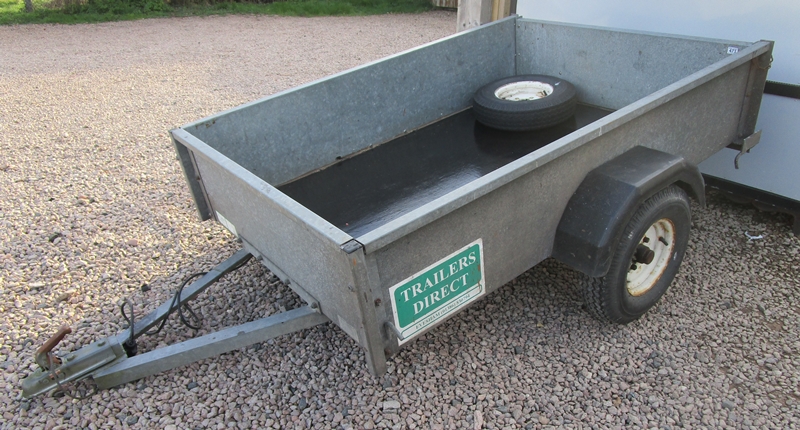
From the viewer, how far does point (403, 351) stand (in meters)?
2.77

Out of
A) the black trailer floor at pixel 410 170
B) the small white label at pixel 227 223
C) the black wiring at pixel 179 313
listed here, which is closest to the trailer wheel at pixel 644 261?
the black trailer floor at pixel 410 170

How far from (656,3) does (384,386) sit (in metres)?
2.81

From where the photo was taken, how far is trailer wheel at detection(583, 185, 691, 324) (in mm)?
2457

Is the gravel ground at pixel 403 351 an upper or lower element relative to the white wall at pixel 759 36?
lower

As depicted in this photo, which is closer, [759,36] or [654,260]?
[654,260]

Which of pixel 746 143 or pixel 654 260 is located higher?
pixel 746 143

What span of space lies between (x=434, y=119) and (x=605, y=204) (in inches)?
69.3

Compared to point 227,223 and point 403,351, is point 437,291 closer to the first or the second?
point 403,351

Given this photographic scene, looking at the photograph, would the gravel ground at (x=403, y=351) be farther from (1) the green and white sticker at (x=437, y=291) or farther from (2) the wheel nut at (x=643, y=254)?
(1) the green and white sticker at (x=437, y=291)

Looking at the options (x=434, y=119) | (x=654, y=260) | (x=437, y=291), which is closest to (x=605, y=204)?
(x=654, y=260)

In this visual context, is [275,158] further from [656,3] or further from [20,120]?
[20,120]

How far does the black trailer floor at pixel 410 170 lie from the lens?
2975mm

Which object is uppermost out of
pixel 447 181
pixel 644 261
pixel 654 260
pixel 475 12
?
pixel 475 12

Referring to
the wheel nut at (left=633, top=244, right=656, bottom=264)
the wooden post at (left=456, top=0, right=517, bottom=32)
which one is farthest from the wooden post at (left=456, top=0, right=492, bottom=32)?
the wheel nut at (left=633, top=244, right=656, bottom=264)
